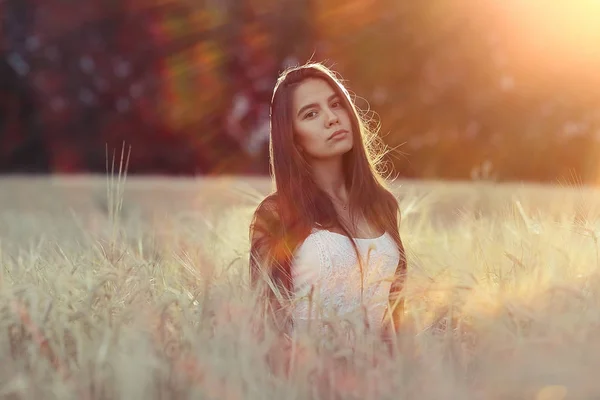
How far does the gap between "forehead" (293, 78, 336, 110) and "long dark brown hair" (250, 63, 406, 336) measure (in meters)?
0.02

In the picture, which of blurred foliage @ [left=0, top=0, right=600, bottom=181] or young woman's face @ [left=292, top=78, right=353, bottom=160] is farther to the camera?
blurred foliage @ [left=0, top=0, right=600, bottom=181]

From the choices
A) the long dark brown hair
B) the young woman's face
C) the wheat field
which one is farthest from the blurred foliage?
the wheat field

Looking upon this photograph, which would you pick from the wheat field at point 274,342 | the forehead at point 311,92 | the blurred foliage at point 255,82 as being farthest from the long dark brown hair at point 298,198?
the blurred foliage at point 255,82

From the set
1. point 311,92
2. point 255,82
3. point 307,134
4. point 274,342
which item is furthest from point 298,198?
point 255,82

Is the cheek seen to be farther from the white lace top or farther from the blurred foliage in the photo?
the blurred foliage

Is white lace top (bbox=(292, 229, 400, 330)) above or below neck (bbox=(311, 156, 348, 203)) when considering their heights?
below

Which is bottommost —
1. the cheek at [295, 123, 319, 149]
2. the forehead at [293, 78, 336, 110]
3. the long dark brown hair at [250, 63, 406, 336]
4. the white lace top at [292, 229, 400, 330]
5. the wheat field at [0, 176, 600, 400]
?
the wheat field at [0, 176, 600, 400]

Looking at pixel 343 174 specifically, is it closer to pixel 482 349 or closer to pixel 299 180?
pixel 299 180

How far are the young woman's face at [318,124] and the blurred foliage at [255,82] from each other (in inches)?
367

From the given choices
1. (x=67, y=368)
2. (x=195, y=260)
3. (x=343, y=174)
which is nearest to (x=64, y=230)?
(x=343, y=174)

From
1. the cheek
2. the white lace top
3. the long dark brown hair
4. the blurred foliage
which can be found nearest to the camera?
the white lace top

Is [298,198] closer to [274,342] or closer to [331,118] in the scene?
[331,118]

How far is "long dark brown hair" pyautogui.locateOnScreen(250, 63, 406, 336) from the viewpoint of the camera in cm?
214

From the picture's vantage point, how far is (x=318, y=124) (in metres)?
2.25
